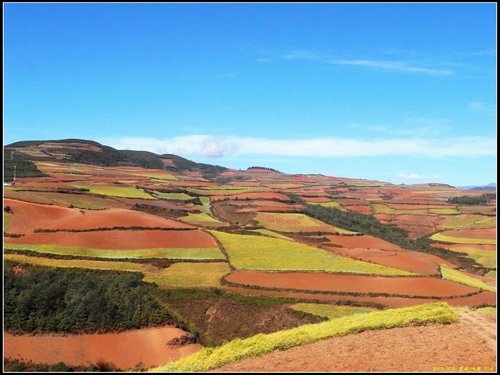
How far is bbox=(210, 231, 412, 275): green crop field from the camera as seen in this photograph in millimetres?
46919

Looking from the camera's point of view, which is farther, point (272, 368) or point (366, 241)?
point (366, 241)

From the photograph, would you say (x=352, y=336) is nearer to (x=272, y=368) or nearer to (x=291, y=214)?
(x=272, y=368)

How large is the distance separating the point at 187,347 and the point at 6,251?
24.4m

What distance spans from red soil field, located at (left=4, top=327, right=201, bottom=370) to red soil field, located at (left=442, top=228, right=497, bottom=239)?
75.8 m

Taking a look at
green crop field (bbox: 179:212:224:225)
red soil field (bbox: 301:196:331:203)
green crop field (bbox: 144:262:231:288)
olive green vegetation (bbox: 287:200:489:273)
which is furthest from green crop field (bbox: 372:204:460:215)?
green crop field (bbox: 144:262:231:288)

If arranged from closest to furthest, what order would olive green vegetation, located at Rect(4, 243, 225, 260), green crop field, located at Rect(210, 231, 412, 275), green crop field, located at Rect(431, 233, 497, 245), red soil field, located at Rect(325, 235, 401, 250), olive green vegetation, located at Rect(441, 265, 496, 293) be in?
green crop field, located at Rect(210, 231, 412, 275)
olive green vegetation, located at Rect(441, 265, 496, 293)
olive green vegetation, located at Rect(4, 243, 225, 260)
red soil field, located at Rect(325, 235, 401, 250)
green crop field, located at Rect(431, 233, 497, 245)

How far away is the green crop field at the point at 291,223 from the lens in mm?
77750

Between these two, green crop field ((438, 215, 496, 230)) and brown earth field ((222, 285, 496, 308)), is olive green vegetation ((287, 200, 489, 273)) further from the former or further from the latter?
brown earth field ((222, 285, 496, 308))

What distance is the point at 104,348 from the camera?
3108 cm

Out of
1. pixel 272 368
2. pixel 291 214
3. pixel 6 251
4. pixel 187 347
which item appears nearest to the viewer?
pixel 272 368

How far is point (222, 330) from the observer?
33.5 meters

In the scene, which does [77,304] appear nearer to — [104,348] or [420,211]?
[104,348]

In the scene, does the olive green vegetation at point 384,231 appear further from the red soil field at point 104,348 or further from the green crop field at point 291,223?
the red soil field at point 104,348

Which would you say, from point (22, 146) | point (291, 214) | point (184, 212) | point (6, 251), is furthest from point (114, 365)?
point (22, 146)
